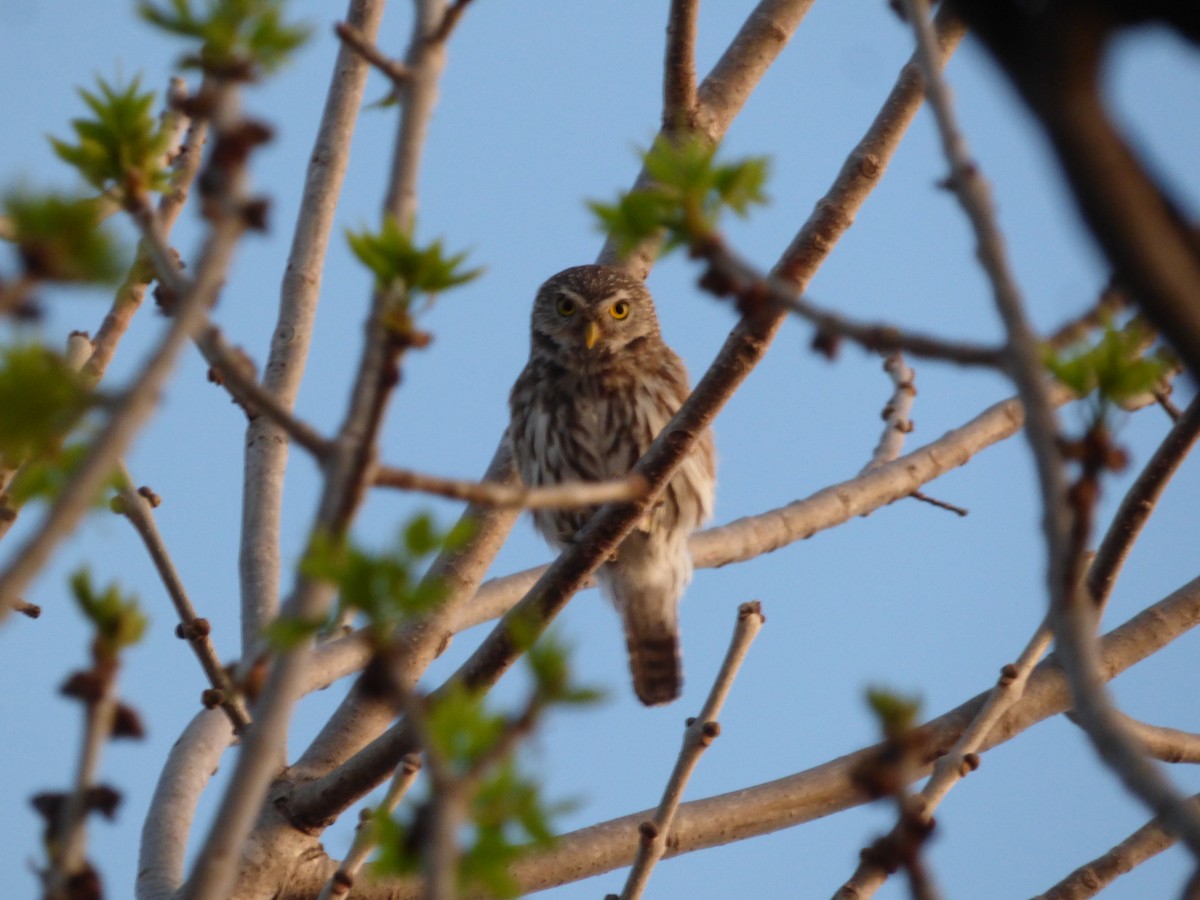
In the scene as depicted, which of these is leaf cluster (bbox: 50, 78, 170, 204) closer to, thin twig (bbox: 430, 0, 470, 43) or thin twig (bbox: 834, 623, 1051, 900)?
thin twig (bbox: 430, 0, 470, 43)

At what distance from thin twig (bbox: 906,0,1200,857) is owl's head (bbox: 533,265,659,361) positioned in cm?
487

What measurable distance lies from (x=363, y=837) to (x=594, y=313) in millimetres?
3714

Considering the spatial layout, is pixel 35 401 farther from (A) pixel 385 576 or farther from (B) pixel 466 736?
(B) pixel 466 736

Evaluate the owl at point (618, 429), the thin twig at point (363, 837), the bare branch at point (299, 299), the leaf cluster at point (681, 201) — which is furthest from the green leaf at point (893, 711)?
the owl at point (618, 429)

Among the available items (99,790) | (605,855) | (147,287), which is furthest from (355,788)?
(99,790)

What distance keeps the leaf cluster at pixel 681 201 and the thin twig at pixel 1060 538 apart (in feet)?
1.28

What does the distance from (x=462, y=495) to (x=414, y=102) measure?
54cm

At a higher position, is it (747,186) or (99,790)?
(747,186)

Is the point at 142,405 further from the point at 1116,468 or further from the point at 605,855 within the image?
the point at 605,855

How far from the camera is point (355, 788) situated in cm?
393

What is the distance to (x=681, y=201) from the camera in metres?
1.99

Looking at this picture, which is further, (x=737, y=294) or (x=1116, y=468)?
(x=737, y=294)

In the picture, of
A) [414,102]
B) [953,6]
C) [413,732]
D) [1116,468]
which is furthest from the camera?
[414,102]

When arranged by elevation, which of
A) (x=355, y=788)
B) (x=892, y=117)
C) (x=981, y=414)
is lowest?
(x=355, y=788)
